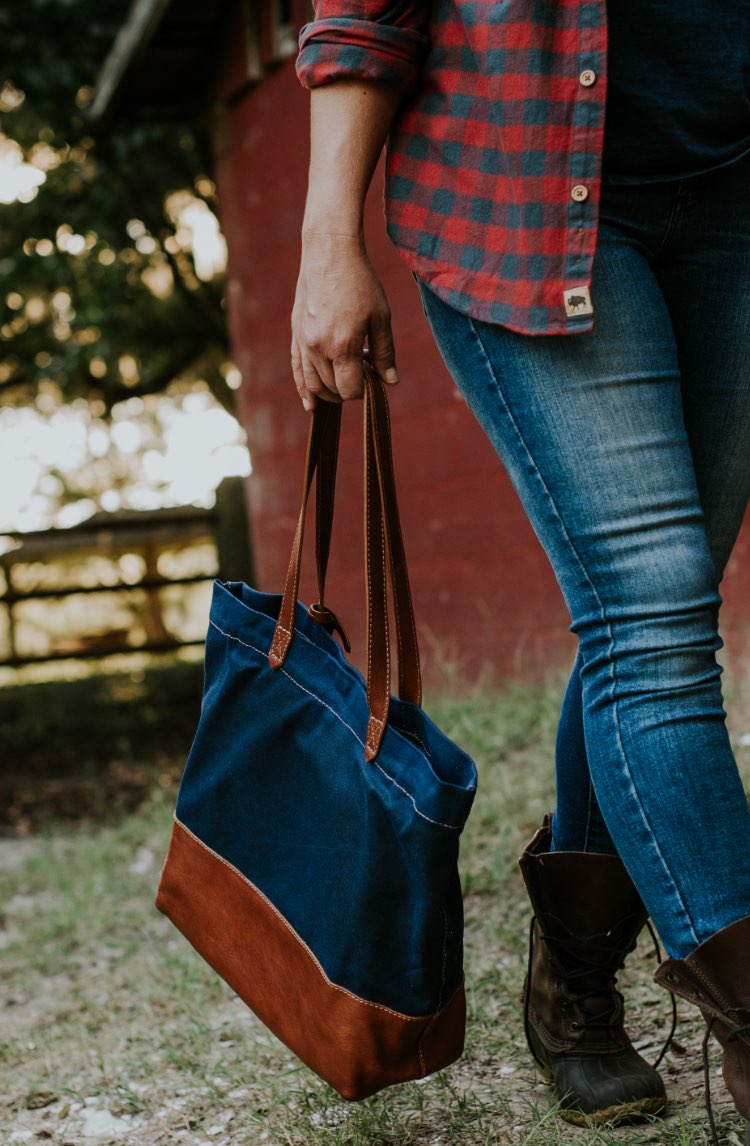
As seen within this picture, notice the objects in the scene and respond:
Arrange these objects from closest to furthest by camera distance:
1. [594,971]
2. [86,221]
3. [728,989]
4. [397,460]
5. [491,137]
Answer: [728,989]
[491,137]
[594,971]
[397,460]
[86,221]

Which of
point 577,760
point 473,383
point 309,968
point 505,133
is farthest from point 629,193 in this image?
point 309,968

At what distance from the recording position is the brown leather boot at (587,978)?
162 centimetres

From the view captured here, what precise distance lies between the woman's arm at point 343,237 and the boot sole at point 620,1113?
1004 millimetres

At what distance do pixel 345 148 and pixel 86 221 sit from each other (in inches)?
309

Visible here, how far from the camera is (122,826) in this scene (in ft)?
16.5

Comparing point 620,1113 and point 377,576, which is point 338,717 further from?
point 620,1113

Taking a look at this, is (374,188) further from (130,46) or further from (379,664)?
(379,664)

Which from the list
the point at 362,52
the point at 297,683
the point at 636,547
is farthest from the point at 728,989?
the point at 362,52

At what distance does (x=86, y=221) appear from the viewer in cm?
872

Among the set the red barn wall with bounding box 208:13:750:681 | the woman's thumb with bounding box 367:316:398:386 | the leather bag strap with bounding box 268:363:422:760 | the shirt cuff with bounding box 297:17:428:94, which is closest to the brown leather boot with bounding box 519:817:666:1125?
the leather bag strap with bounding box 268:363:422:760

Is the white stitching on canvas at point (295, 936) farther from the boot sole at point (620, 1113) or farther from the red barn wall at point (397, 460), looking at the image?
the red barn wall at point (397, 460)

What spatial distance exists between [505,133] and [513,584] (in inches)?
147

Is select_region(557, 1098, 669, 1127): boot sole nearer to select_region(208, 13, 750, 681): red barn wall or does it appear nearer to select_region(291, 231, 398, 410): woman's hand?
select_region(291, 231, 398, 410): woman's hand

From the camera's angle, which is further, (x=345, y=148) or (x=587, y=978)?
(x=587, y=978)
